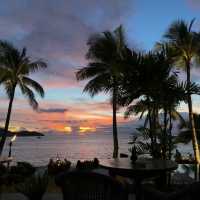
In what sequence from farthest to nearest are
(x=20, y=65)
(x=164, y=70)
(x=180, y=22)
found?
(x=20, y=65) < (x=180, y=22) < (x=164, y=70)

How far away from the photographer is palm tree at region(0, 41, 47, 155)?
23.0 m

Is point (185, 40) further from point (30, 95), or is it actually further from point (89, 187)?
point (89, 187)

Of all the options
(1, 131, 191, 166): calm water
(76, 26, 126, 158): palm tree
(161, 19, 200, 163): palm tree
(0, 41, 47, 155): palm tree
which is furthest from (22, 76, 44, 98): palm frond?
(1, 131, 191, 166): calm water

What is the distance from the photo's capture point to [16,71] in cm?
2317

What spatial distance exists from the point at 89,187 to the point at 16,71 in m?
20.2

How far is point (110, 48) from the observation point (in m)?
24.0

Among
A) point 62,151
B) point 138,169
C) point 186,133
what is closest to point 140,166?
point 138,169

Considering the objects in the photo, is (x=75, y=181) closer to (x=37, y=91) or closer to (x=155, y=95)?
(x=155, y=95)

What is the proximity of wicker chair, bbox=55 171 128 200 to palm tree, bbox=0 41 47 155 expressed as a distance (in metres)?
19.6

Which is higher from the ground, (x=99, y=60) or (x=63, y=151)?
(x=99, y=60)

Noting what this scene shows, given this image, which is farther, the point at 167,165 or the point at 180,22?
the point at 180,22

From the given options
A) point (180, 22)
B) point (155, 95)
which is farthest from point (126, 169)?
point (180, 22)

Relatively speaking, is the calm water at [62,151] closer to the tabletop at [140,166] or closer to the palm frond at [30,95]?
the palm frond at [30,95]

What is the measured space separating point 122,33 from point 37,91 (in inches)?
275
